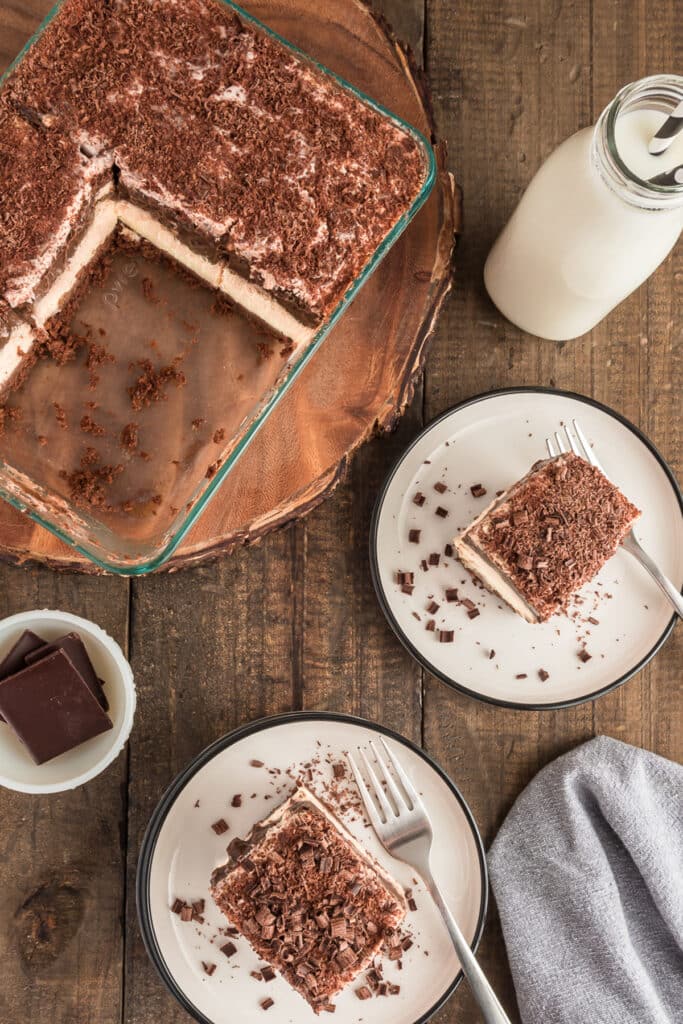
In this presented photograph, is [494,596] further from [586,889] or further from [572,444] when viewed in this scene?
[586,889]

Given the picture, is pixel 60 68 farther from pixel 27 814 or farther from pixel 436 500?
pixel 27 814

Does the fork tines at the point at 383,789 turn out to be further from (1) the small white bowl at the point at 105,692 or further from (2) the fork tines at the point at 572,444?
(2) the fork tines at the point at 572,444

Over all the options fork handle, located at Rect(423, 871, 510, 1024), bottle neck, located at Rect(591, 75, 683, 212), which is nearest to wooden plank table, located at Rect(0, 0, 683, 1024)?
fork handle, located at Rect(423, 871, 510, 1024)

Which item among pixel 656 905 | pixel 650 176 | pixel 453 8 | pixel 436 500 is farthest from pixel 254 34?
pixel 656 905

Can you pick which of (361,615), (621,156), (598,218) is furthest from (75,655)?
(621,156)

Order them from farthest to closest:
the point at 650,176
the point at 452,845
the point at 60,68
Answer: the point at 452,845 < the point at 60,68 < the point at 650,176

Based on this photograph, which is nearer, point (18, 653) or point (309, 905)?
point (309, 905)
